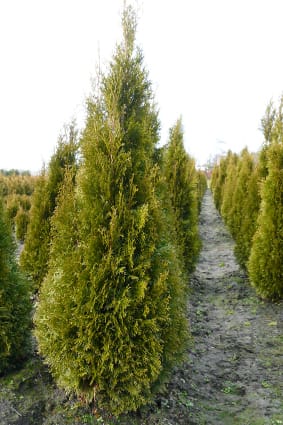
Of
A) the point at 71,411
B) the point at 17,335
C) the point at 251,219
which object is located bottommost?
the point at 71,411

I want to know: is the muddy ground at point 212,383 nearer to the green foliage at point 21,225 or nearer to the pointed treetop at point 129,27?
the pointed treetop at point 129,27

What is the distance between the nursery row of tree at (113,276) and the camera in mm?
3359

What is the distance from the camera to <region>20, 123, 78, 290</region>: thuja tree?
6.72 m

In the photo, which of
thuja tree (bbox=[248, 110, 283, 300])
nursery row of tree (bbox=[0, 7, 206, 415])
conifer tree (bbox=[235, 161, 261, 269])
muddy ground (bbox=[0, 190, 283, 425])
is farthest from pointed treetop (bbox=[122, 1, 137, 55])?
conifer tree (bbox=[235, 161, 261, 269])

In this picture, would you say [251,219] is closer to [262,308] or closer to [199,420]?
[262,308]

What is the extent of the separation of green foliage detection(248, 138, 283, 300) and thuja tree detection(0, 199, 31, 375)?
16.2 ft

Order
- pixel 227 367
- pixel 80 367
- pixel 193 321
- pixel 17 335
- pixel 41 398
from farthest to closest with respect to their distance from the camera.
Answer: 1. pixel 193 321
2. pixel 227 367
3. pixel 17 335
4. pixel 41 398
5. pixel 80 367

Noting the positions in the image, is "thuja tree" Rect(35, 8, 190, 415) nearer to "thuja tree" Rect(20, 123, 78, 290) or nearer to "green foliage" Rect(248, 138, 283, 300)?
"thuja tree" Rect(20, 123, 78, 290)

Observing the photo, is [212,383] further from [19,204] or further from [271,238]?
[19,204]

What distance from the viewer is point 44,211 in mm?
6836

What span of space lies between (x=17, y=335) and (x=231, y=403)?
263cm

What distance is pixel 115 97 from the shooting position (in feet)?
12.3

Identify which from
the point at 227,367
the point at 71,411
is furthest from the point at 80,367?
the point at 227,367

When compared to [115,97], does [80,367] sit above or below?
below
